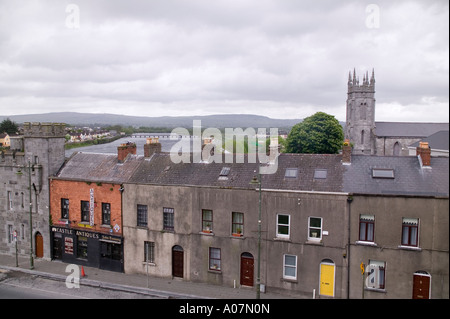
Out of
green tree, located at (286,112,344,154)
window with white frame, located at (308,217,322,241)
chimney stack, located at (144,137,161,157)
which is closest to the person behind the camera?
window with white frame, located at (308,217,322,241)

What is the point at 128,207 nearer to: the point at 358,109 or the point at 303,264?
the point at 303,264

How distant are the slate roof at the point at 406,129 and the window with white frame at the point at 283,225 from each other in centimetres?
6705

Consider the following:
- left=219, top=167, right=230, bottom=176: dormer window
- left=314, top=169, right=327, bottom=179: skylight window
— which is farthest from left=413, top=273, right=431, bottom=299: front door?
left=219, top=167, right=230, bottom=176: dormer window

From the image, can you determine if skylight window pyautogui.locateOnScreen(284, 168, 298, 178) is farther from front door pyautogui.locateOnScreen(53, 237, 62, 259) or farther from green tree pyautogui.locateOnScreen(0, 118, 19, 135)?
green tree pyautogui.locateOnScreen(0, 118, 19, 135)

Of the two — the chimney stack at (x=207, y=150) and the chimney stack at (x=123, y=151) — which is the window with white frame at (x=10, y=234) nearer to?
the chimney stack at (x=123, y=151)

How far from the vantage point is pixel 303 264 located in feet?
77.8

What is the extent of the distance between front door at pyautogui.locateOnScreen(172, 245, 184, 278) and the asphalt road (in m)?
3.00

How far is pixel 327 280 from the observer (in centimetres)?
2330

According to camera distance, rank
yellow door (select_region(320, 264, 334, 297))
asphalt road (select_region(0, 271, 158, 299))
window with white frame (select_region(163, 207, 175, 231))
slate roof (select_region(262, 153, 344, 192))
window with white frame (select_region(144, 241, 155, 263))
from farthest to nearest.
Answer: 1. window with white frame (select_region(144, 241, 155, 263))
2. window with white frame (select_region(163, 207, 175, 231))
3. asphalt road (select_region(0, 271, 158, 299))
4. slate roof (select_region(262, 153, 344, 192))
5. yellow door (select_region(320, 264, 334, 297))

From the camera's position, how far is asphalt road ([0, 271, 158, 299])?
963 inches

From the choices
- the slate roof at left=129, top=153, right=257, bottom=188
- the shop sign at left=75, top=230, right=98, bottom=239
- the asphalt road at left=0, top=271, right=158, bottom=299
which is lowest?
the asphalt road at left=0, top=271, right=158, bottom=299

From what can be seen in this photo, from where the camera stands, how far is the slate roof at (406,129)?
80894 millimetres
